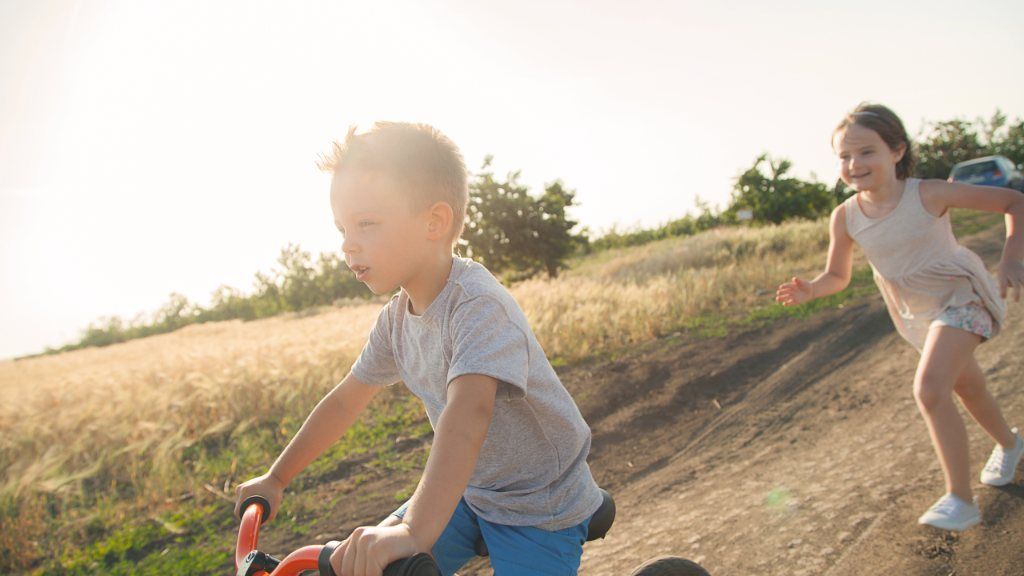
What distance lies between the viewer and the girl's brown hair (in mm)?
3797

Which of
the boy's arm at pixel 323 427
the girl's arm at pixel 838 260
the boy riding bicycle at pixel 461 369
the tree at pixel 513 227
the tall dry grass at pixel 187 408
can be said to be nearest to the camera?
the boy riding bicycle at pixel 461 369

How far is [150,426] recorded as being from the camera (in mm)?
6055

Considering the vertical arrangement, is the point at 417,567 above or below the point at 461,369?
below

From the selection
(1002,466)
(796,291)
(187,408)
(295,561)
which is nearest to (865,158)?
(796,291)

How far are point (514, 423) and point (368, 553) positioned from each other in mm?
749

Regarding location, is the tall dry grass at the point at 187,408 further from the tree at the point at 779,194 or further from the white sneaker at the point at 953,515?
the tree at the point at 779,194

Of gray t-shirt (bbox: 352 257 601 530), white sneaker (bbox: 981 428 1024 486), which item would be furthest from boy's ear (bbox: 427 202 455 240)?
white sneaker (bbox: 981 428 1024 486)

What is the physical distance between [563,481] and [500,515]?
0.21 m

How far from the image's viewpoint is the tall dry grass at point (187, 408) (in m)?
5.46

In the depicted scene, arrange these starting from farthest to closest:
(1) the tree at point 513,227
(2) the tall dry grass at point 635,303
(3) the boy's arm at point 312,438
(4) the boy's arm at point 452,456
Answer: (1) the tree at point 513,227
(2) the tall dry grass at point 635,303
(3) the boy's arm at point 312,438
(4) the boy's arm at point 452,456

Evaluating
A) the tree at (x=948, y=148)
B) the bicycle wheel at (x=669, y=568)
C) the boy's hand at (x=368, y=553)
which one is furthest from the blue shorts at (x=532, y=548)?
the tree at (x=948, y=148)

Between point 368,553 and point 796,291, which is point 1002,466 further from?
point 368,553

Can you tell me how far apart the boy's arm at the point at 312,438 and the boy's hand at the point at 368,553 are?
2.25 ft

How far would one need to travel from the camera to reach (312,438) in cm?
225
